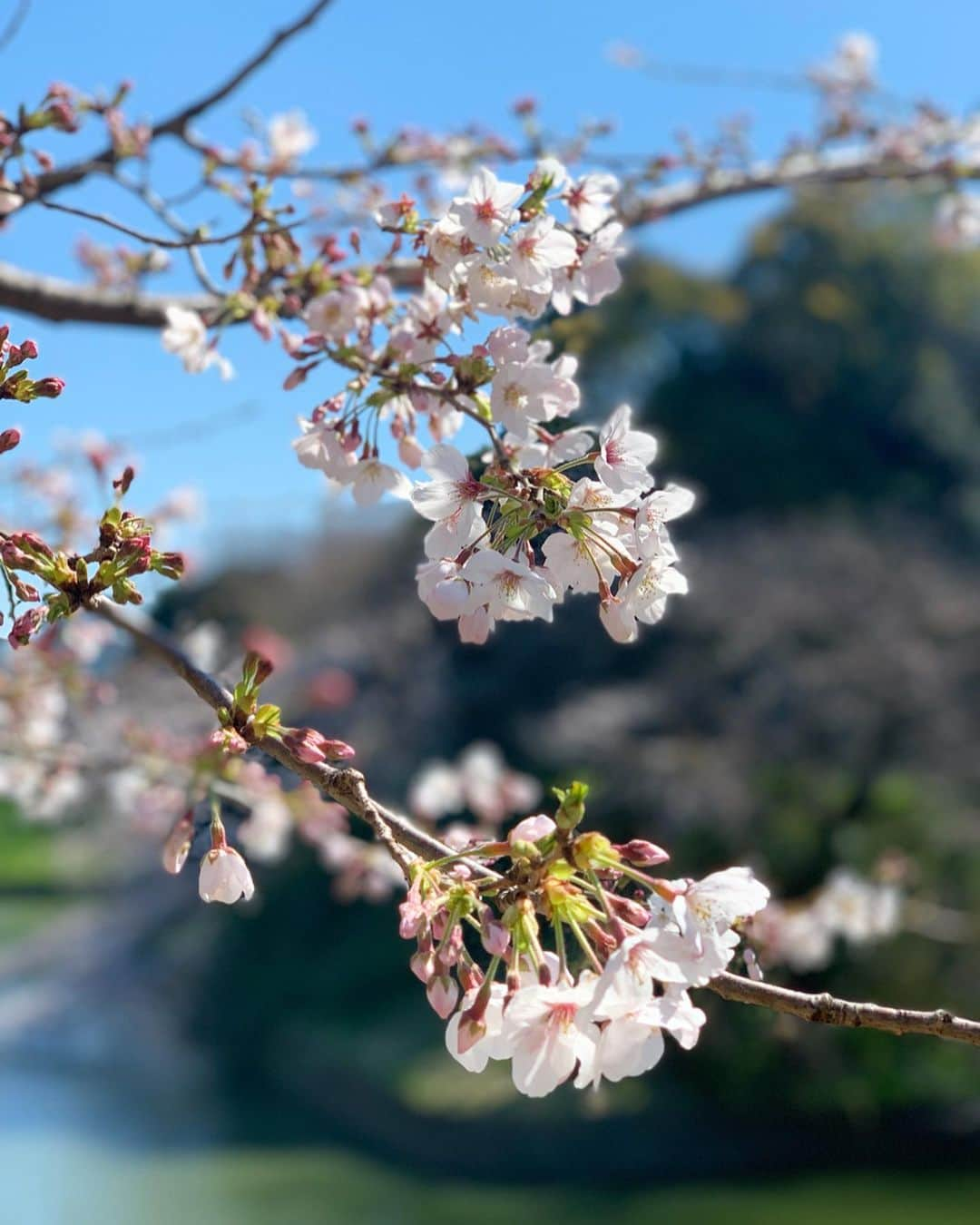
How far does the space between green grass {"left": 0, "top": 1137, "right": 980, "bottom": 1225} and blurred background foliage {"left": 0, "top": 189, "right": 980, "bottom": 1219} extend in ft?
0.46

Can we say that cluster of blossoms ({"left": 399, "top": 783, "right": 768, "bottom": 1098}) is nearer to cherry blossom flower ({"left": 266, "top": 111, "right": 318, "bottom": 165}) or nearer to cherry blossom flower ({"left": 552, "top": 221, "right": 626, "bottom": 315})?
cherry blossom flower ({"left": 552, "top": 221, "right": 626, "bottom": 315})

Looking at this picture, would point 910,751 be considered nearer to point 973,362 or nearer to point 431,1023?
point 431,1023

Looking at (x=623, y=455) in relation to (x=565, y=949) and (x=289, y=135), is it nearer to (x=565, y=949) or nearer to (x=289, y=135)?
(x=565, y=949)

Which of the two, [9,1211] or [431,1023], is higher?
[431,1023]

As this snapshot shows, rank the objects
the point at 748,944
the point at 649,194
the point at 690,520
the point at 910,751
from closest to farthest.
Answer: the point at 748,944
the point at 649,194
the point at 910,751
the point at 690,520

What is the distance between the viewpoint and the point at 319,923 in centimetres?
633

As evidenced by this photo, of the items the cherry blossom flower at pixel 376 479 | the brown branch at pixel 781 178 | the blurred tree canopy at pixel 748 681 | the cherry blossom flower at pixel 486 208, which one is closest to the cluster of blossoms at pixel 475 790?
the blurred tree canopy at pixel 748 681

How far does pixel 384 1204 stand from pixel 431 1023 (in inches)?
43.2

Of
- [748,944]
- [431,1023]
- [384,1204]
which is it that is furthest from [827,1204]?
[748,944]

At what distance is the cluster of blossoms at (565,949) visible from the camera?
0.43m

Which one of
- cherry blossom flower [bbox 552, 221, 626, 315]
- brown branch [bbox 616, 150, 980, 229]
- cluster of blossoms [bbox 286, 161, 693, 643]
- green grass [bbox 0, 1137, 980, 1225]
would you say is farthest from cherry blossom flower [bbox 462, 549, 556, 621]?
green grass [bbox 0, 1137, 980, 1225]

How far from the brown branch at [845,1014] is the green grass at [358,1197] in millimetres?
3778

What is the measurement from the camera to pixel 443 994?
0.45 m

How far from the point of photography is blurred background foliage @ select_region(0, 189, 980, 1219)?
409 centimetres
